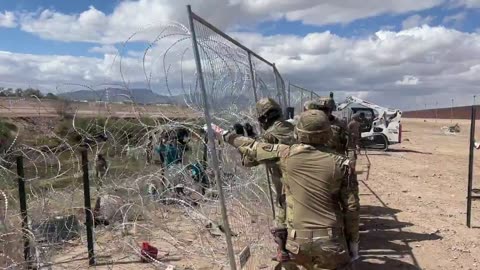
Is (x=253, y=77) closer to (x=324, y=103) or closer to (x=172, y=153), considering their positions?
(x=324, y=103)

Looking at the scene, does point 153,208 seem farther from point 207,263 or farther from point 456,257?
point 456,257

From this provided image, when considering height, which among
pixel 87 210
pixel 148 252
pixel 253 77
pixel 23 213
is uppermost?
pixel 253 77

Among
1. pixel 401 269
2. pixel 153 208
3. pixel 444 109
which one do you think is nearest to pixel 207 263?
pixel 153 208

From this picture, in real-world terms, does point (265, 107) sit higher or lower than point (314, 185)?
higher

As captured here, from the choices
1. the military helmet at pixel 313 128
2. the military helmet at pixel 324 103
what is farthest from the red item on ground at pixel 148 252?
the military helmet at pixel 313 128

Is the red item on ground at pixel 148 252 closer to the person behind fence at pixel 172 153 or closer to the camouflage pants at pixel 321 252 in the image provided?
the person behind fence at pixel 172 153

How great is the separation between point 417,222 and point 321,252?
214 inches

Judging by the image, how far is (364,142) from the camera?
854 inches

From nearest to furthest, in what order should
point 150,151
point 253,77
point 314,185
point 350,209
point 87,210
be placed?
point 314,185 → point 350,209 → point 253,77 → point 87,210 → point 150,151

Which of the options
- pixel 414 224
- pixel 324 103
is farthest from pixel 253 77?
pixel 414 224

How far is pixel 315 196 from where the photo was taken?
329 cm

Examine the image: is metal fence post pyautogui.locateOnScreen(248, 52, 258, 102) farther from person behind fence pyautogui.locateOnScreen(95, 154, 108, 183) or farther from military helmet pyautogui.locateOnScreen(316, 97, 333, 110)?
person behind fence pyautogui.locateOnScreen(95, 154, 108, 183)

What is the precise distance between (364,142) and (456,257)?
50.7ft

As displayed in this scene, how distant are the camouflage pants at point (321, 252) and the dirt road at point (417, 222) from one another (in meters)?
2.80
